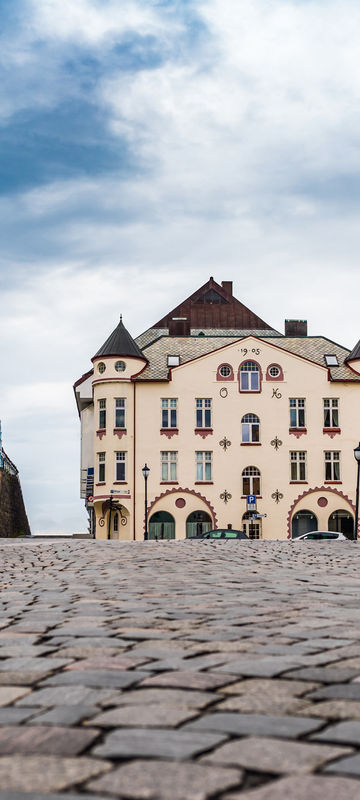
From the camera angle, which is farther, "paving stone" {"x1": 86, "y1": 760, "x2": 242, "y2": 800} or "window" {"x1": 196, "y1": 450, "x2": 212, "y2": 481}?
"window" {"x1": 196, "y1": 450, "x2": 212, "y2": 481}

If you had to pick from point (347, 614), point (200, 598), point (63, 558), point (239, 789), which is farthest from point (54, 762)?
point (63, 558)

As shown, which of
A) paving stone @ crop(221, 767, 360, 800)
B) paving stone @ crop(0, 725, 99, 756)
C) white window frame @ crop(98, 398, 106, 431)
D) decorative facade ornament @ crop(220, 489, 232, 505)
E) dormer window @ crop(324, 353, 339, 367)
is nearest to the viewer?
paving stone @ crop(221, 767, 360, 800)

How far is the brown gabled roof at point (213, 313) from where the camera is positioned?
6650cm

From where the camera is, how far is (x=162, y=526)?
2015 inches

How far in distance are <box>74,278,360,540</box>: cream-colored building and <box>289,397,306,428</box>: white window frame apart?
0.19 ft

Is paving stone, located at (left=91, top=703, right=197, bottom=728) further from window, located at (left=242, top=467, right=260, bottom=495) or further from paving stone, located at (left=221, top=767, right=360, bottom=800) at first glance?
window, located at (left=242, top=467, right=260, bottom=495)

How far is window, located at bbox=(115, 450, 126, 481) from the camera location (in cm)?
5172

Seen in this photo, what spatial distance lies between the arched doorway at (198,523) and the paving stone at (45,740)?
47.9 metres

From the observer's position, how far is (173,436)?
52562 mm

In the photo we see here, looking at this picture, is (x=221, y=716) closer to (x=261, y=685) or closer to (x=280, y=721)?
(x=280, y=721)

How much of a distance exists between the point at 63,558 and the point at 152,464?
34.3m

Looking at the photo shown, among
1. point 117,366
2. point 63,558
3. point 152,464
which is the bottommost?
point 63,558

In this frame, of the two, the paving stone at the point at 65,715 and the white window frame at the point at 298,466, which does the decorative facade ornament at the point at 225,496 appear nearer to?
the white window frame at the point at 298,466

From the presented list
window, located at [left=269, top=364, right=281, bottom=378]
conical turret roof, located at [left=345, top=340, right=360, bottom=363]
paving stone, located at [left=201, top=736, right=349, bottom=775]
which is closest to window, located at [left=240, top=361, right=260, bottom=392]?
window, located at [left=269, top=364, right=281, bottom=378]
